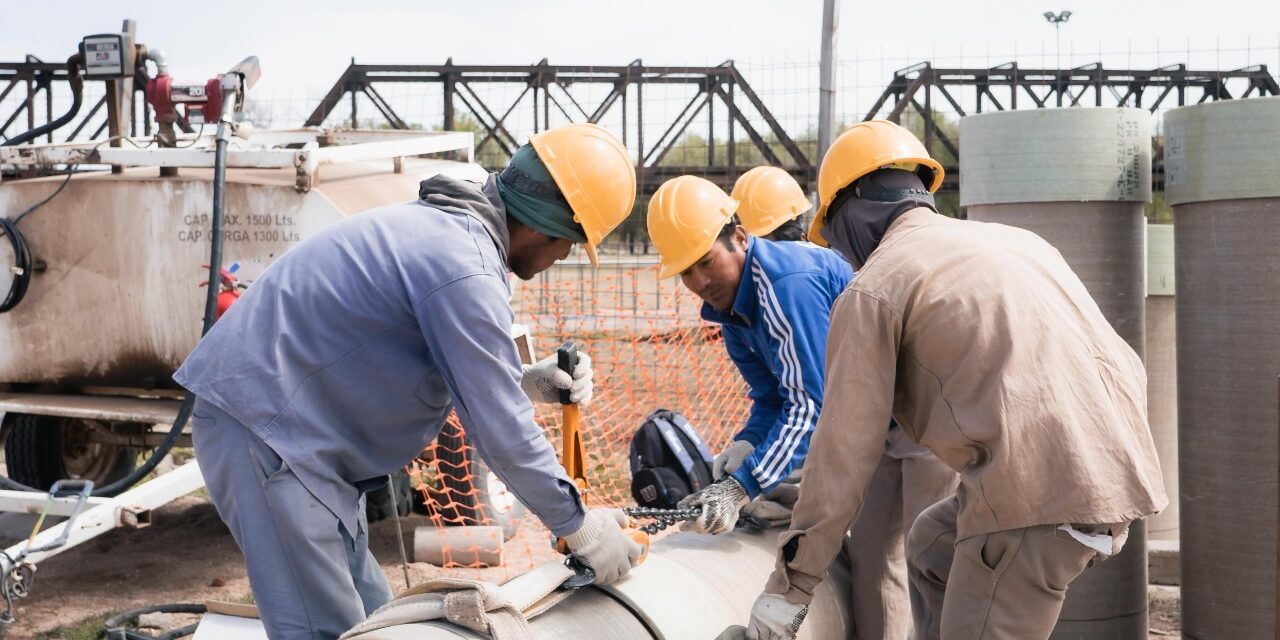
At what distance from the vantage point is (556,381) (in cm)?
350

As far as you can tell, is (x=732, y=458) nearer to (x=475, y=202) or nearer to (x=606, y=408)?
(x=475, y=202)

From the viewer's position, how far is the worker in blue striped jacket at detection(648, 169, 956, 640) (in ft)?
12.2

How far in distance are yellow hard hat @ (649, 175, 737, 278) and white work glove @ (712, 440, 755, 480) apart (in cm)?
64

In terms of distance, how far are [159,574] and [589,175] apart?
14.4 ft

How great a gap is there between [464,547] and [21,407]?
2329 millimetres

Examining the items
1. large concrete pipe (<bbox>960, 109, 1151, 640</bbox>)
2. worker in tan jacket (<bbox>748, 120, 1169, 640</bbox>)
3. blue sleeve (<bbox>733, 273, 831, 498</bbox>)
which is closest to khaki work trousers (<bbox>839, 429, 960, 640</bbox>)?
blue sleeve (<bbox>733, 273, 831, 498</bbox>)

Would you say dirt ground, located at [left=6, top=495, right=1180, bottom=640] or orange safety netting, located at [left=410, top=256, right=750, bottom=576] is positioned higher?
orange safety netting, located at [left=410, top=256, right=750, bottom=576]

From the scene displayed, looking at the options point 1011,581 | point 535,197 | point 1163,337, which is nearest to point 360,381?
point 535,197

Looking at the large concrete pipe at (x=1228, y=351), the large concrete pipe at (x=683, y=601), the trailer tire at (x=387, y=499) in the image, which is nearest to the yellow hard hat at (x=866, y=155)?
the large concrete pipe at (x=683, y=601)

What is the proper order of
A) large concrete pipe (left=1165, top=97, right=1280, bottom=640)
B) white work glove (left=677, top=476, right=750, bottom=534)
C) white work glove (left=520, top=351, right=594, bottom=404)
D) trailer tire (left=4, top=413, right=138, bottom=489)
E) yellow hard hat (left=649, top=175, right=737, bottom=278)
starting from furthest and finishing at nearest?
trailer tire (left=4, top=413, right=138, bottom=489)
large concrete pipe (left=1165, top=97, right=1280, bottom=640)
yellow hard hat (left=649, top=175, right=737, bottom=278)
white work glove (left=677, top=476, right=750, bottom=534)
white work glove (left=520, top=351, right=594, bottom=404)

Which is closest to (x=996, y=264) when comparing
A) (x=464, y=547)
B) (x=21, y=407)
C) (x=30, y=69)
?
(x=464, y=547)

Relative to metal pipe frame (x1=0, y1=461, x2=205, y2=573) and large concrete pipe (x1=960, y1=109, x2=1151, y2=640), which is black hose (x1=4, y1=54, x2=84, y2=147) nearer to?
metal pipe frame (x1=0, y1=461, x2=205, y2=573)

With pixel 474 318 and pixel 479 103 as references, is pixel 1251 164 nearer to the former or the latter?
pixel 474 318

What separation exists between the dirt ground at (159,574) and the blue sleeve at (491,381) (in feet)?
11.4
